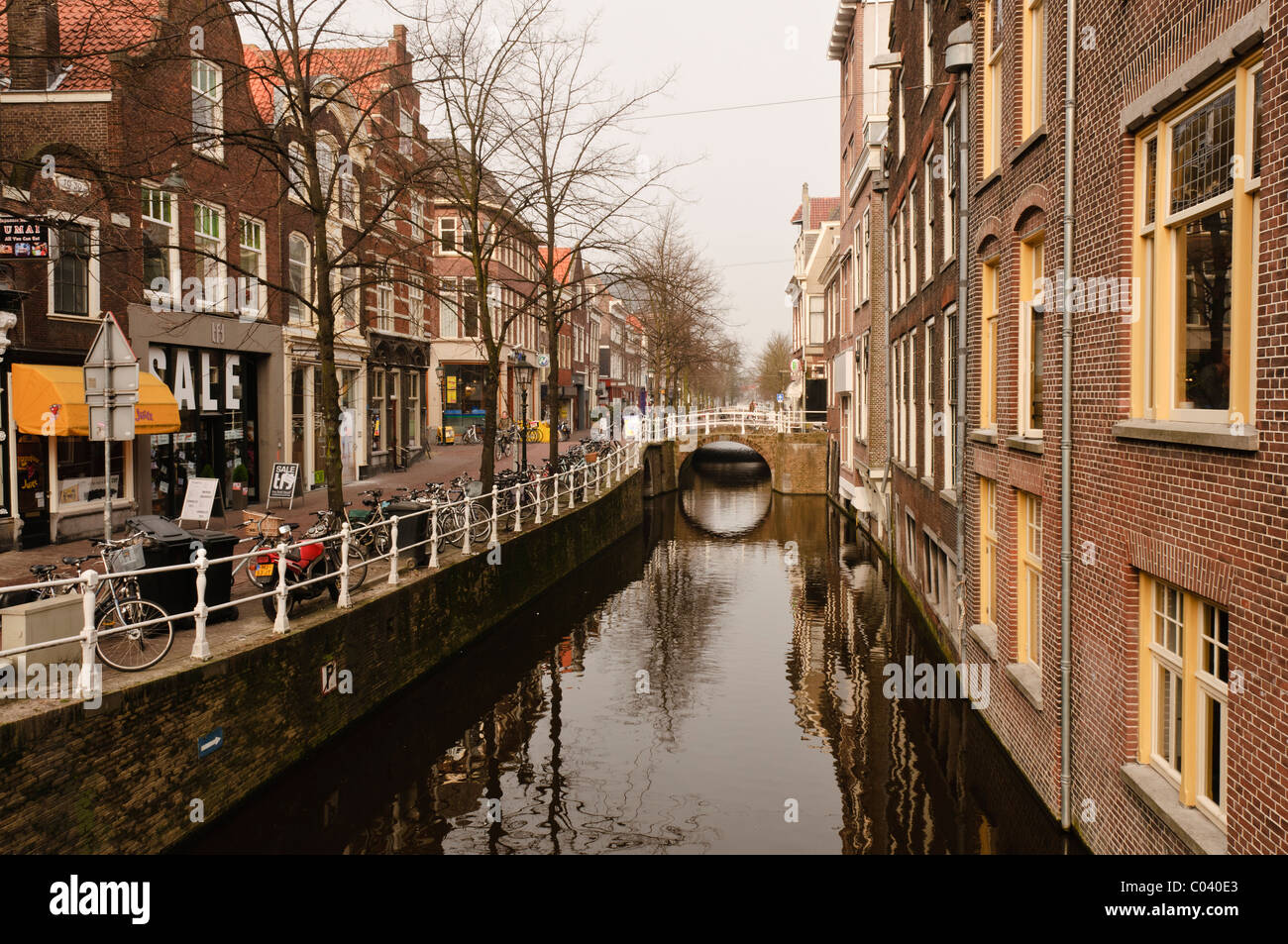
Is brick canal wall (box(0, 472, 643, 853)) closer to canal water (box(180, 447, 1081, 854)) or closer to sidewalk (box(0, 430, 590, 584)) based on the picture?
canal water (box(180, 447, 1081, 854))

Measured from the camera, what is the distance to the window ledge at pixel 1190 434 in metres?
4.93

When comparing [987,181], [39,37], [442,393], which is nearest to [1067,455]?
[987,181]

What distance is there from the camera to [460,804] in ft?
31.6

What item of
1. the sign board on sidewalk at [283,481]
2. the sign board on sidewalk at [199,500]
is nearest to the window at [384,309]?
the sign board on sidewalk at [283,481]

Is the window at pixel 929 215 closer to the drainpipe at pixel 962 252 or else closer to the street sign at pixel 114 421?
the drainpipe at pixel 962 252

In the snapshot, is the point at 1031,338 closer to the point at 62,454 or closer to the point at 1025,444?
the point at 1025,444

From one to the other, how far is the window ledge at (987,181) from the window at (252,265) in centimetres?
1589

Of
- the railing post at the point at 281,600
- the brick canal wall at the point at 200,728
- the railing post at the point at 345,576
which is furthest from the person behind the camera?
the railing post at the point at 345,576

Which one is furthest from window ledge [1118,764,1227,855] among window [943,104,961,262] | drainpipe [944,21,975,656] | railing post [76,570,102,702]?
window [943,104,961,262]

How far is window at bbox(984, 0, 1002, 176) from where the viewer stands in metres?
11.5

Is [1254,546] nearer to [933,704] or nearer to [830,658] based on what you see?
[933,704]

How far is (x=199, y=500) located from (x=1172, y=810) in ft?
42.9

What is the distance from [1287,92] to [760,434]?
132 feet
